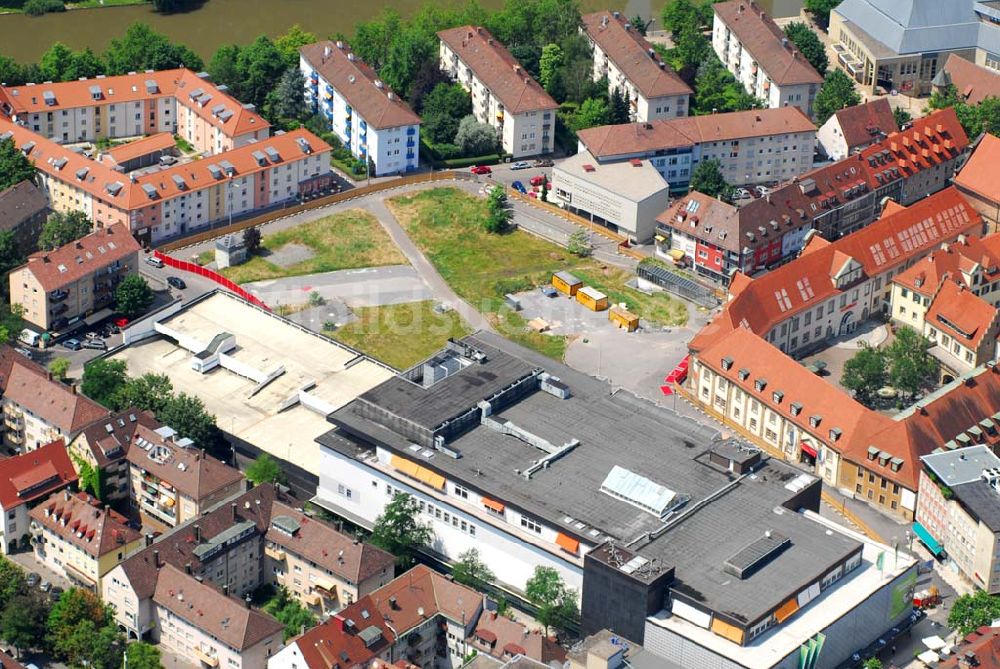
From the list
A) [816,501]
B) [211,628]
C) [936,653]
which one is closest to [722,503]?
[816,501]

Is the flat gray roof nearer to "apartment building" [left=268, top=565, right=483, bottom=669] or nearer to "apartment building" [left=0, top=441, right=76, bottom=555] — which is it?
"apartment building" [left=268, top=565, right=483, bottom=669]

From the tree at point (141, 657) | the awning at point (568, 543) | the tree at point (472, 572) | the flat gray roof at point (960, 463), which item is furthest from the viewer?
the flat gray roof at point (960, 463)

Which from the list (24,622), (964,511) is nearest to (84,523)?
(24,622)

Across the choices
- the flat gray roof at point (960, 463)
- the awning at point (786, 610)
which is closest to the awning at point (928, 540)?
the flat gray roof at point (960, 463)

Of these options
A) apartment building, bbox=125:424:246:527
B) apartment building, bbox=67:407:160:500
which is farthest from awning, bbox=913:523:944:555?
apartment building, bbox=67:407:160:500

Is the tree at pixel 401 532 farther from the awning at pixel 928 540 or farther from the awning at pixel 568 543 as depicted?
the awning at pixel 928 540

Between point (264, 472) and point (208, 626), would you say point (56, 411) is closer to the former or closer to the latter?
point (264, 472)
